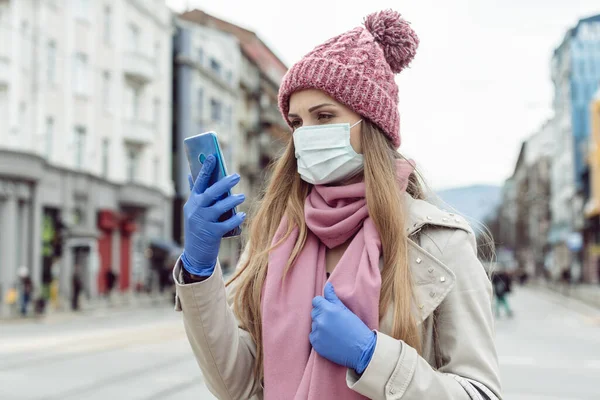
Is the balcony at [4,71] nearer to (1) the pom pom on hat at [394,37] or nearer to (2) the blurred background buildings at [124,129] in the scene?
(2) the blurred background buildings at [124,129]

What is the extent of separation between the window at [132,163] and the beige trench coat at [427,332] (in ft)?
124

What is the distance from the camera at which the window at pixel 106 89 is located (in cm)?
3619

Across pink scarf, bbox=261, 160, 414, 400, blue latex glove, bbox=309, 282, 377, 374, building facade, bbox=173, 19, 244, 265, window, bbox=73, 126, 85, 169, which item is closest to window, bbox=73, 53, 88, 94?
window, bbox=73, 126, 85, 169

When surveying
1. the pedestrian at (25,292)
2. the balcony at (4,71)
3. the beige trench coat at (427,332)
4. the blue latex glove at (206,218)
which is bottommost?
the pedestrian at (25,292)

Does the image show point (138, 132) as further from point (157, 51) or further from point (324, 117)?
point (324, 117)

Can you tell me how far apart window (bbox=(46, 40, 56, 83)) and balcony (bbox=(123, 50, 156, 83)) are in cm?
685

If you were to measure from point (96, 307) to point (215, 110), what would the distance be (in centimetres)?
2568

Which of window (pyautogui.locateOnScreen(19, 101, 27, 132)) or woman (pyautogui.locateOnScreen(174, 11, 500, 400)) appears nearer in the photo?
woman (pyautogui.locateOnScreen(174, 11, 500, 400))

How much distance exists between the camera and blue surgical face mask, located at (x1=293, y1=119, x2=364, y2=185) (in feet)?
7.72

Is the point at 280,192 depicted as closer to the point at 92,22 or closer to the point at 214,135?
the point at 214,135

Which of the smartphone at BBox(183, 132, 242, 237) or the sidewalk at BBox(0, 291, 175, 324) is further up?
the smartphone at BBox(183, 132, 242, 237)

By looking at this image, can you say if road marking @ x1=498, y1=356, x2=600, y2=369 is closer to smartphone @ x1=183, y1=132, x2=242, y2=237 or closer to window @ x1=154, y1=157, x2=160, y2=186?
smartphone @ x1=183, y1=132, x2=242, y2=237

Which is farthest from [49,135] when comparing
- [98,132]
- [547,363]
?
[547,363]

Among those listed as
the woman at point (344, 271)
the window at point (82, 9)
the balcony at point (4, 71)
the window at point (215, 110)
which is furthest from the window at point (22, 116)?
the woman at point (344, 271)
